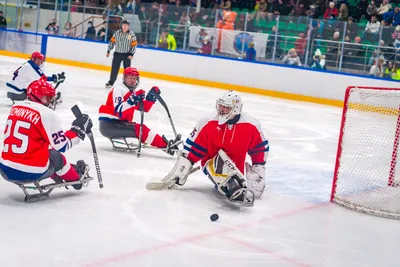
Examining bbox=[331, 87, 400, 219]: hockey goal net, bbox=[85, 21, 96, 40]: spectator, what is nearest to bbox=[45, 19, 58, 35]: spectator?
bbox=[85, 21, 96, 40]: spectator

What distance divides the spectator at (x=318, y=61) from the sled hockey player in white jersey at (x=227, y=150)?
783cm

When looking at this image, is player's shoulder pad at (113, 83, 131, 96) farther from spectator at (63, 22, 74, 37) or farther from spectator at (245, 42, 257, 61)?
spectator at (63, 22, 74, 37)

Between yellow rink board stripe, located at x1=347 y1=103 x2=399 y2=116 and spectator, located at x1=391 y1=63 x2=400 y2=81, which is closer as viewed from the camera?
yellow rink board stripe, located at x1=347 y1=103 x2=399 y2=116

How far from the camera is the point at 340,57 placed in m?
11.8

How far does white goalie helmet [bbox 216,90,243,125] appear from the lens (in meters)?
4.19

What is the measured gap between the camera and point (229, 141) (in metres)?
4.36

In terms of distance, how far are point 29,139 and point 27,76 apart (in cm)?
407

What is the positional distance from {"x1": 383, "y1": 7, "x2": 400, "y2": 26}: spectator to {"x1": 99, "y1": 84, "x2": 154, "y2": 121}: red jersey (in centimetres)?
860

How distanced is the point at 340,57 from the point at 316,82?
2.06 ft

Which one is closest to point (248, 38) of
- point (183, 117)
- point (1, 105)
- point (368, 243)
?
point (183, 117)

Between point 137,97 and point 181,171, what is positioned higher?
point 137,97

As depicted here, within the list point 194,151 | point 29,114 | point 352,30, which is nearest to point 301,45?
point 352,30

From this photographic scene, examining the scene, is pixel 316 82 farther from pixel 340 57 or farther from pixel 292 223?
pixel 292 223

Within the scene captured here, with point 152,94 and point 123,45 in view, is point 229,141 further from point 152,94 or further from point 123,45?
point 123,45
